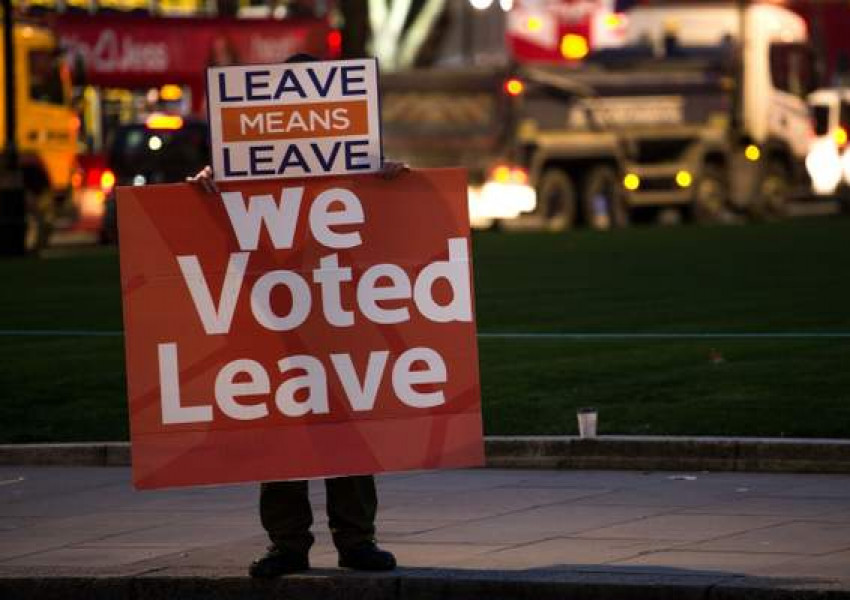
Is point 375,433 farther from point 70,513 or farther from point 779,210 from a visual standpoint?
point 779,210

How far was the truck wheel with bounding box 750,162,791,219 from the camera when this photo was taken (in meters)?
45.3

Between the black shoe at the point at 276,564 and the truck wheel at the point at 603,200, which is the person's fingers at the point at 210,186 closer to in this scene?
the black shoe at the point at 276,564

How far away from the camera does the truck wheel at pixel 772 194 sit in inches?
1784

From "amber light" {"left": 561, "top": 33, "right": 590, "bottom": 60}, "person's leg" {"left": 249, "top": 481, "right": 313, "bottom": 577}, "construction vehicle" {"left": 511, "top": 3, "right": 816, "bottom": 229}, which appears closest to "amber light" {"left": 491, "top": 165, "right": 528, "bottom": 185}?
"construction vehicle" {"left": 511, "top": 3, "right": 816, "bottom": 229}

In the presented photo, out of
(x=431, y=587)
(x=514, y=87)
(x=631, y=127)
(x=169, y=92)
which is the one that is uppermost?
(x=169, y=92)

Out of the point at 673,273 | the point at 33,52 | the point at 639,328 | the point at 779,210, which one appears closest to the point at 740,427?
the point at 639,328

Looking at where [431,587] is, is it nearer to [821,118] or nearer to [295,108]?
[295,108]

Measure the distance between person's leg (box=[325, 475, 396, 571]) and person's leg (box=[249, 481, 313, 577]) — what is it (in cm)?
10

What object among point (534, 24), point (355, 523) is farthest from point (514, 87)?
point (355, 523)

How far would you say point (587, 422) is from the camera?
41.2 feet

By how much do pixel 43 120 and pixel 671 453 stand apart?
1079 inches

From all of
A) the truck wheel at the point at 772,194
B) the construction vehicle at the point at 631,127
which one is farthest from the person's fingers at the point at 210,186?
the truck wheel at the point at 772,194

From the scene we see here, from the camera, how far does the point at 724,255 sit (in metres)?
29.7

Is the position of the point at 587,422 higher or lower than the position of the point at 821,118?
lower
